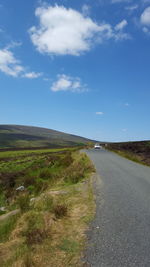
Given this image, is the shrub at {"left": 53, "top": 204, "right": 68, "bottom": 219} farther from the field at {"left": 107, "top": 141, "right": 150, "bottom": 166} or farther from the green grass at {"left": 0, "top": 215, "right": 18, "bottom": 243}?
the field at {"left": 107, "top": 141, "right": 150, "bottom": 166}

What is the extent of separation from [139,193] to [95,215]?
12.2 feet

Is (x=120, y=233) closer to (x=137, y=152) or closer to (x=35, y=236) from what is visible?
(x=35, y=236)

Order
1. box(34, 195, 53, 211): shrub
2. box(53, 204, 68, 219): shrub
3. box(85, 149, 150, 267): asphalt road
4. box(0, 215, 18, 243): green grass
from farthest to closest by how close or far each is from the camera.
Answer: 1. box(34, 195, 53, 211): shrub
2. box(53, 204, 68, 219): shrub
3. box(0, 215, 18, 243): green grass
4. box(85, 149, 150, 267): asphalt road

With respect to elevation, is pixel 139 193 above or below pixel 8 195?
above

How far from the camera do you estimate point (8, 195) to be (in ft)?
53.8

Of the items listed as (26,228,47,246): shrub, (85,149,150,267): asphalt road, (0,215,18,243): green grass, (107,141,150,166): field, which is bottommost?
(0,215,18,243): green grass

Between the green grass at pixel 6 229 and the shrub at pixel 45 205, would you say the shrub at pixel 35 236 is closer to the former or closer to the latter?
the green grass at pixel 6 229

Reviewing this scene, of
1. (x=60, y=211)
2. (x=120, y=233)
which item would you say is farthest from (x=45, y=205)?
(x=120, y=233)

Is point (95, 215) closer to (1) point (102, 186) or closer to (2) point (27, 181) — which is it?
(1) point (102, 186)

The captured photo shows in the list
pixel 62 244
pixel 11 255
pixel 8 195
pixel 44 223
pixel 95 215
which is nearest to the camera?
pixel 11 255

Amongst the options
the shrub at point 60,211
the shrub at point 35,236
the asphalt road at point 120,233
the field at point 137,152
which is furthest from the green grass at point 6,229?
the field at point 137,152

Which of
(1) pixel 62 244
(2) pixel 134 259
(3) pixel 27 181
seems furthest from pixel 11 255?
(3) pixel 27 181

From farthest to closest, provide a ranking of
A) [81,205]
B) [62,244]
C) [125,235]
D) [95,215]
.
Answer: [81,205]
[95,215]
[125,235]
[62,244]

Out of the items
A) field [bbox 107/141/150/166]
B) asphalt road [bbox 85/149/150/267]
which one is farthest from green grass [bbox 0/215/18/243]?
field [bbox 107/141/150/166]
